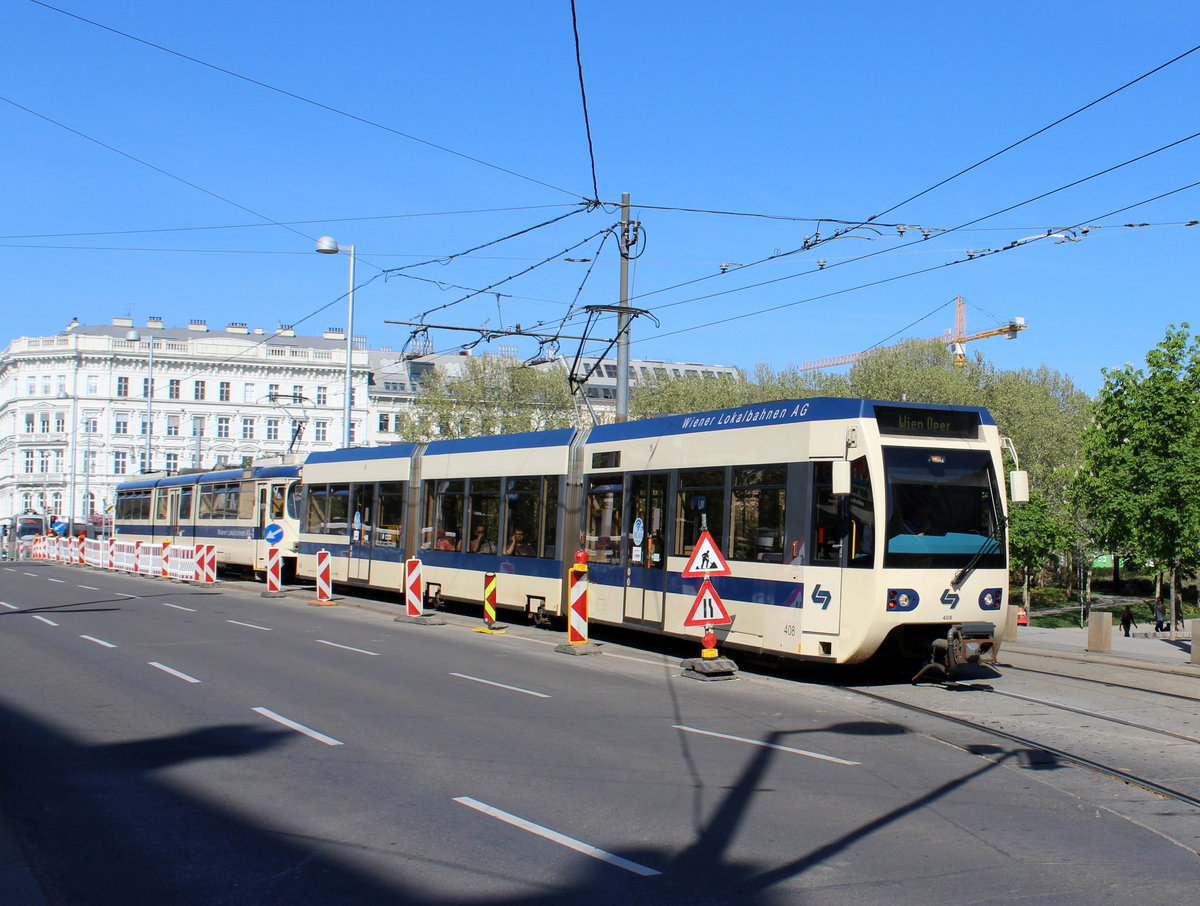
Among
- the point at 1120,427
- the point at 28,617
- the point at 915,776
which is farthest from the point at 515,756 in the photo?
the point at 1120,427

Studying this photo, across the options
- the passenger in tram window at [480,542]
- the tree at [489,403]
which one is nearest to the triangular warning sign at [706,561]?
the passenger in tram window at [480,542]

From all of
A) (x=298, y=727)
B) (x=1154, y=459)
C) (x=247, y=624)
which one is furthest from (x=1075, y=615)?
(x=298, y=727)

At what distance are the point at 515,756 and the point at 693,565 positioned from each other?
5925 mm

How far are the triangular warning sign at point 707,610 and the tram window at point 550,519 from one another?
16.6 feet

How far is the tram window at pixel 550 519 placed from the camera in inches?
754

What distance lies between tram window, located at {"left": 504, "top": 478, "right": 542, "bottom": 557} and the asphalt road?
6.01 metres

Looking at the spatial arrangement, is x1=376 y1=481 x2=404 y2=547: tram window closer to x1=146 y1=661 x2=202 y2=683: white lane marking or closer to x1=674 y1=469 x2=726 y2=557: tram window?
x1=674 y1=469 x2=726 y2=557: tram window

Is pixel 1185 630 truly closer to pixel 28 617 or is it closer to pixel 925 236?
pixel 925 236

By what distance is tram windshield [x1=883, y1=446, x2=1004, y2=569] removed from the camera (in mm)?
12836

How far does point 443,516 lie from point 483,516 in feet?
5.79

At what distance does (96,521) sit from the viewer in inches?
3100

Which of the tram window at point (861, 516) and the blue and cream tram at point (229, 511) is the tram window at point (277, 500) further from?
the tram window at point (861, 516)

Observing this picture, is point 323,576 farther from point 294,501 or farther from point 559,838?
point 559,838

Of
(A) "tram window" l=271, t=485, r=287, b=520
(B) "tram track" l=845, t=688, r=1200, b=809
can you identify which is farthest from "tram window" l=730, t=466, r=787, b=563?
(A) "tram window" l=271, t=485, r=287, b=520
